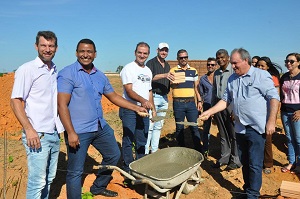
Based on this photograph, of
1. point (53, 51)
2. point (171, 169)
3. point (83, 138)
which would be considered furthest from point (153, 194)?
point (53, 51)

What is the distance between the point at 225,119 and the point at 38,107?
3.33 meters

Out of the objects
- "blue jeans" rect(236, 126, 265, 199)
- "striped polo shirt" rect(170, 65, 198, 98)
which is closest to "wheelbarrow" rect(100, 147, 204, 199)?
"blue jeans" rect(236, 126, 265, 199)

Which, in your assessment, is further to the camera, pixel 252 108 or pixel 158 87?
pixel 158 87

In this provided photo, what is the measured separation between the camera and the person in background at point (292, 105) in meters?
4.63

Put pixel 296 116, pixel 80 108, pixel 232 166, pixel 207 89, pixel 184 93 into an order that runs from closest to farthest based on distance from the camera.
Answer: pixel 80 108, pixel 296 116, pixel 232 166, pixel 184 93, pixel 207 89

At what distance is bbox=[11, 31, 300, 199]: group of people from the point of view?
115 inches

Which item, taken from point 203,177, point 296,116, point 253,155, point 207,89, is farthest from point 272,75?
Answer: point 203,177

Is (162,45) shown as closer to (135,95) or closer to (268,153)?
(135,95)

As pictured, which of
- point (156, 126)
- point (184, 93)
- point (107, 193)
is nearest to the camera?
point (107, 193)

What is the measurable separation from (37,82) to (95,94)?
0.71 m

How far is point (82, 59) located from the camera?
3234 mm

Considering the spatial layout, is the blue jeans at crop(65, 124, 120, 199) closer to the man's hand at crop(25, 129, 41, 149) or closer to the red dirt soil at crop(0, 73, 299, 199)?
the red dirt soil at crop(0, 73, 299, 199)

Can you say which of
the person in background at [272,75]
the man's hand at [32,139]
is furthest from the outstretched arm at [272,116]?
the man's hand at [32,139]

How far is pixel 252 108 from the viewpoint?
3.61 metres
